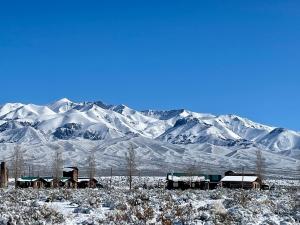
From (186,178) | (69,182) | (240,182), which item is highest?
(186,178)

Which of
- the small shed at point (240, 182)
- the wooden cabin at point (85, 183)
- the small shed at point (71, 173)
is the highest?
the small shed at point (71, 173)

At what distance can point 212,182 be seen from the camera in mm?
103562

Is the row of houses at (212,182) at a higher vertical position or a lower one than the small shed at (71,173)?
lower

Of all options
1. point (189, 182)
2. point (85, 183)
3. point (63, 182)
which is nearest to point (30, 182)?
point (63, 182)

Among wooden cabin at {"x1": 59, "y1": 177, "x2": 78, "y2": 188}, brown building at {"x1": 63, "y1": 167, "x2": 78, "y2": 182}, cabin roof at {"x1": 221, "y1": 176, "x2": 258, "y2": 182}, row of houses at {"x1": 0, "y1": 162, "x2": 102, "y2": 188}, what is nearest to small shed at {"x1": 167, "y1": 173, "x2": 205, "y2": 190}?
cabin roof at {"x1": 221, "y1": 176, "x2": 258, "y2": 182}

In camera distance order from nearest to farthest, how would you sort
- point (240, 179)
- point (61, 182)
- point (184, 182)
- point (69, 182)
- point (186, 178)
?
point (240, 179) → point (61, 182) → point (184, 182) → point (69, 182) → point (186, 178)

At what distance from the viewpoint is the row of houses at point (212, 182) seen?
96.2 meters

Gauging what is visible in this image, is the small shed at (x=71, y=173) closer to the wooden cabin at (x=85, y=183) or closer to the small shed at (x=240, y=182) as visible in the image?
the wooden cabin at (x=85, y=183)

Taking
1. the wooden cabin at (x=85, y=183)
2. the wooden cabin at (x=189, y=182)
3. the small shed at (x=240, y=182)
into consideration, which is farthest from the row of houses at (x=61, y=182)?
the small shed at (x=240, y=182)

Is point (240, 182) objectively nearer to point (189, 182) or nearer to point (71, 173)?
point (189, 182)

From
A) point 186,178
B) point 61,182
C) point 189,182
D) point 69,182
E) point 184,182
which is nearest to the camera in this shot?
point 61,182

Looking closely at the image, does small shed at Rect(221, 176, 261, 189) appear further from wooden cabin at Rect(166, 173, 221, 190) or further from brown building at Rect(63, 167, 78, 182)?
brown building at Rect(63, 167, 78, 182)

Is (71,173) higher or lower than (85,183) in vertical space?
higher

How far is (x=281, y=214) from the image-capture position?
2450 cm
